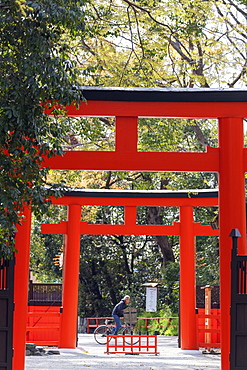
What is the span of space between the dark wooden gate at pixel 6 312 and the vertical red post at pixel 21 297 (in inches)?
29.8

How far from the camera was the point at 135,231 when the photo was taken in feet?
44.1

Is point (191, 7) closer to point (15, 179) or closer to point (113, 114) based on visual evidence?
point (113, 114)

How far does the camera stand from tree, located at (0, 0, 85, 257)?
516 centimetres

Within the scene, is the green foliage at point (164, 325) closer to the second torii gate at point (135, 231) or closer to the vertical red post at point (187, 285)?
the vertical red post at point (187, 285)

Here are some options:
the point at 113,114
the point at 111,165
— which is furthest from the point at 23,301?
the point at 113,114

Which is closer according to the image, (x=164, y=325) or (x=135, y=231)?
(x=135, y=231)

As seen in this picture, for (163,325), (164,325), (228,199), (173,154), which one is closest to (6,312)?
(173,154)

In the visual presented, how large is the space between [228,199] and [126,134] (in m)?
1.59

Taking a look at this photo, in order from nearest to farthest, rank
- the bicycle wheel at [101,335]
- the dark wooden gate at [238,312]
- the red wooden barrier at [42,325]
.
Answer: the dark wooden gate at [238,312] → the red wooden barrier at [42,325] → the bicycle wheel at [101,335]

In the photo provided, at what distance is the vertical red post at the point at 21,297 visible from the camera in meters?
7.18

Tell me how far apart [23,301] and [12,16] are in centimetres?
370

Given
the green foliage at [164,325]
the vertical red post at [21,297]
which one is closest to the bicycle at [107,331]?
the green foliage at [164,325]

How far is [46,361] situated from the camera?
10797mm

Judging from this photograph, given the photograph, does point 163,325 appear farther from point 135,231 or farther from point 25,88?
point 25,88
